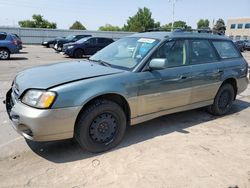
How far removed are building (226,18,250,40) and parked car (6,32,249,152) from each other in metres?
76.9

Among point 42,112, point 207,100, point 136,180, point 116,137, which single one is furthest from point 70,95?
point 207,100

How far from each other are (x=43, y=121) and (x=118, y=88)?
3.63 ft

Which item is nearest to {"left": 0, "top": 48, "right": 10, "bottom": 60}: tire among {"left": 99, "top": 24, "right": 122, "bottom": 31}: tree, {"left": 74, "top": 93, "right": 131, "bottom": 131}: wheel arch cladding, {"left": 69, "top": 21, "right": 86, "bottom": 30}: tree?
{"left": 74, "top": 93, "right": 131, "bottom": 131}: wheel arch cladding

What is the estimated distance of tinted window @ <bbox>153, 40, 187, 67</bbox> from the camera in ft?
14.9

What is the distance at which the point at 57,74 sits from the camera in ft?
12.9

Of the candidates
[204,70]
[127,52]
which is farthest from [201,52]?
[127,52]

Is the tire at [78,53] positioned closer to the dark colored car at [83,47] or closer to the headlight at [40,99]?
the dark colored car at [83,47]

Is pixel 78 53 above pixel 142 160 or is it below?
above

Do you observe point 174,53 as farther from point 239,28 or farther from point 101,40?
point 239,28

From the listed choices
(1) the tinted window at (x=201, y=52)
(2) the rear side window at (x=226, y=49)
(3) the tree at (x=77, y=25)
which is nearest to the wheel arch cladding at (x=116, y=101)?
(1) the tinted window at (x=201, y=52)

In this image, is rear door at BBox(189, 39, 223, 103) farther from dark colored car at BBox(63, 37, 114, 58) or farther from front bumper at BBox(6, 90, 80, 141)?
dark colored car at BBox(63, 37, 114, 58)

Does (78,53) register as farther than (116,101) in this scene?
Yes

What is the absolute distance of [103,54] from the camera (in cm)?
502

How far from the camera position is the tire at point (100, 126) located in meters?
3.72
